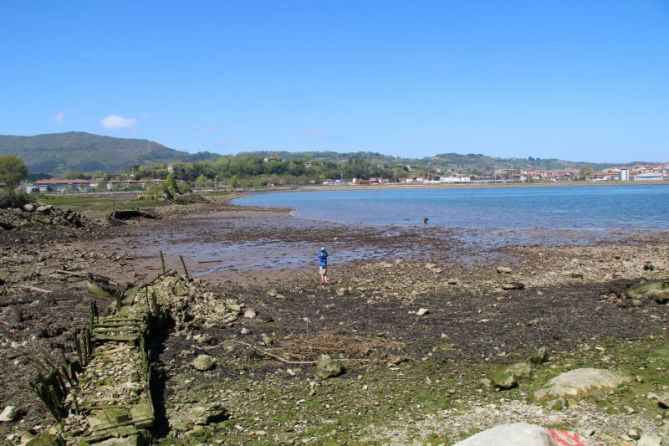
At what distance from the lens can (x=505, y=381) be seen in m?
11.2

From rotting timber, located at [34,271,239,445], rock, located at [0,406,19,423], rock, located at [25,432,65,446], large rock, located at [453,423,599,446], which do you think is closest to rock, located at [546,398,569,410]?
large rock, located at [453,423,599,446]

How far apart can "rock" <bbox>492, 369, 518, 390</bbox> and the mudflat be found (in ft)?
0.36

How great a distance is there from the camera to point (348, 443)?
9180mm

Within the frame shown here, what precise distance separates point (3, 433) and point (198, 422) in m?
3.69

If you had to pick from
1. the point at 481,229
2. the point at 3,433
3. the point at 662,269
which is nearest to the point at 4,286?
the point at 3,433

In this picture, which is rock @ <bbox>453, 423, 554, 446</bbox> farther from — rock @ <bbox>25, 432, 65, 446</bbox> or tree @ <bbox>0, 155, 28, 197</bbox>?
tree @ <bbox>0, 155, 28, 197</bbox>

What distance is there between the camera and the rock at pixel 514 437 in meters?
6.72

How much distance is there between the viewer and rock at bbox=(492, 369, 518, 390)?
11.2 m

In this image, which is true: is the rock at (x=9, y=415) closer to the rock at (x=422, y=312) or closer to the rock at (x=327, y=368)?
the rock at (x=327, y=368)

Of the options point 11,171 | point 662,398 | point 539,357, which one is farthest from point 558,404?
point 11,171

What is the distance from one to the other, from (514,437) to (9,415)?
383 inches

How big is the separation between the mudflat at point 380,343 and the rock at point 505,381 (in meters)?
0.11

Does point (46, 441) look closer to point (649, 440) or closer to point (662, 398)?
point (649, 440)

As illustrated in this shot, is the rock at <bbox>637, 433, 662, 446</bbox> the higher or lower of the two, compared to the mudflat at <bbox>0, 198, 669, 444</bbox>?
higher
